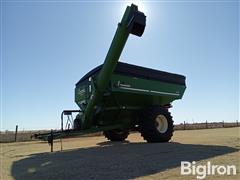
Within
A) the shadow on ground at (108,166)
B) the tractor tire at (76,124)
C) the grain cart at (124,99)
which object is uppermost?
the grain cart at (124,99)

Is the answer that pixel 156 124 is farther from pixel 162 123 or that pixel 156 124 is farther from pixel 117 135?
pixel 117 135

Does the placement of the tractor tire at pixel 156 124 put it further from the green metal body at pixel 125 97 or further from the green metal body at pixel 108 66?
the green metal body at pixel 108 66

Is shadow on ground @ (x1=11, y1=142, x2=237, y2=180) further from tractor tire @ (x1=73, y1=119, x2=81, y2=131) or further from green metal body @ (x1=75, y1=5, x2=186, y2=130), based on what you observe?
tractor tire @ (x1=73, y1=119, x2=81, y2=131)

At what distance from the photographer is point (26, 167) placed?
8727mm

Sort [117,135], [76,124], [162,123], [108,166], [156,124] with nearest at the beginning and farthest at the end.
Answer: [108,166] → [76,124] → [156,124] → [162,123] → [117,135]

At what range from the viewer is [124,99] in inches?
546

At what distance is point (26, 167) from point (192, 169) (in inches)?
175

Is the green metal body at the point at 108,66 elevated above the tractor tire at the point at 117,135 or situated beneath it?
elevated above

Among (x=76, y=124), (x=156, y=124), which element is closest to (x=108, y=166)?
(x=76, y=124)

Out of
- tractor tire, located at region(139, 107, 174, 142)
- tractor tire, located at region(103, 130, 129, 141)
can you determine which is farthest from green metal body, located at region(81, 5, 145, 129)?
tractor tire, located at region(103, 130, 129, 141)

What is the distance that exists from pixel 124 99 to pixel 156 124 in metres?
2.04

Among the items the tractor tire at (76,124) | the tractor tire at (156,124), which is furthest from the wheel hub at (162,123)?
the tractor tire at (76,124)

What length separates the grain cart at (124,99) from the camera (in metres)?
12.8

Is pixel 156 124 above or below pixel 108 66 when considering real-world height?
below
